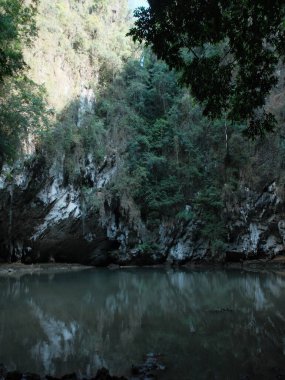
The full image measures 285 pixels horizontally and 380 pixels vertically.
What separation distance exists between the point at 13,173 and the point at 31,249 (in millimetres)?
4227

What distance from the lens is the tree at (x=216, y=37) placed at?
442cm

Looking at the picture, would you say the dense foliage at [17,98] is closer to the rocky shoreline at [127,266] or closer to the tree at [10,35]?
the tree at [10,35]

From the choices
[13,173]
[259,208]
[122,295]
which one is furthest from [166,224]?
[122,295]

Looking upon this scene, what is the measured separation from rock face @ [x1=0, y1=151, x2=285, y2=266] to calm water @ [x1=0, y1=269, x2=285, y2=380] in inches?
239

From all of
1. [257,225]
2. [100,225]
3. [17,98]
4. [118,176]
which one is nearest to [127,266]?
[100,225]

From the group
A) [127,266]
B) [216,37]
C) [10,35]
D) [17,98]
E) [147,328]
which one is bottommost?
[147,328]

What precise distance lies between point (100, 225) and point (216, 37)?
51.4 ft

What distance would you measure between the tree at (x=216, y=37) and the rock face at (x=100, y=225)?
1292 centimetres

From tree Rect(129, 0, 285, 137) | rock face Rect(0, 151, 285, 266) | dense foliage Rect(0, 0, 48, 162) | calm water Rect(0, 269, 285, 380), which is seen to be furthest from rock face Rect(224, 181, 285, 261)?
tree Rect(129, 0, 285, 137)

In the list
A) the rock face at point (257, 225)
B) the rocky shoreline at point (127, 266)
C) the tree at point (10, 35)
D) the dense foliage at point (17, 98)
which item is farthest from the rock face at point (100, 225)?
the tree at point (10, 35)

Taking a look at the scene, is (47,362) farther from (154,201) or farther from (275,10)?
(154,201)

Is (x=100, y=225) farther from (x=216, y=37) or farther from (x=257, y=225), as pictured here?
(x=216, y=37)

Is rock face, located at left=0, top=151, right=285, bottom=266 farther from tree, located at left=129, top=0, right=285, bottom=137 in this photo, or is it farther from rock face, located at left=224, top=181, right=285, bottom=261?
tree, located at left=129, top=0, right=285, bottom=137

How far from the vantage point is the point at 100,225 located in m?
19.7
